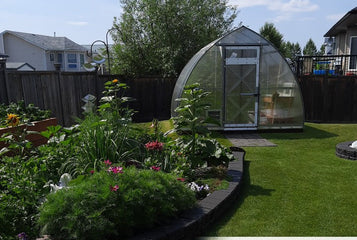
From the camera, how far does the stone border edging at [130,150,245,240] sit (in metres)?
2.70

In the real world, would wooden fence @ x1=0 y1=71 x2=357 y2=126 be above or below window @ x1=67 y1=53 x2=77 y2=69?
below

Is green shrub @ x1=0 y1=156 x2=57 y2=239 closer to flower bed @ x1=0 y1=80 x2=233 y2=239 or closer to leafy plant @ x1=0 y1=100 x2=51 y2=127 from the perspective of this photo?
flower bed @ x1=0 y1=80 x2=233 y2=239

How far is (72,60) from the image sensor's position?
37031 millimetres

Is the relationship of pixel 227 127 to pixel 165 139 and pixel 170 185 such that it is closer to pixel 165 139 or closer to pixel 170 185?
pixel 165 139

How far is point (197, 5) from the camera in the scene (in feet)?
48.4

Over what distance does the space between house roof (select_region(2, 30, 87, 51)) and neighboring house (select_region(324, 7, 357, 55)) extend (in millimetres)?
27458

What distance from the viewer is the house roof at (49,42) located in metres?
32.8

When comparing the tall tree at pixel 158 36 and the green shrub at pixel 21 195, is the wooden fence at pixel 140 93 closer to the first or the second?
the tall tree at pixel 158 36

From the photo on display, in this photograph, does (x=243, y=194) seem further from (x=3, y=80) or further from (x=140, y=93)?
(x=140, y=93)

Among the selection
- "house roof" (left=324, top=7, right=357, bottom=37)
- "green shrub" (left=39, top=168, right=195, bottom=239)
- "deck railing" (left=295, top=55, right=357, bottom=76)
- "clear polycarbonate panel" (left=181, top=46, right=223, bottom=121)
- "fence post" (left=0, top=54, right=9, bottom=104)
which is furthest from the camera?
"house roof" (left=324, top=7, right=357, bottom=37)

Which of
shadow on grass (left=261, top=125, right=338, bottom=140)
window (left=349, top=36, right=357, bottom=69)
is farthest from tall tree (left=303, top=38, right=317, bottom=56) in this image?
shadow on grass (left=261, top=125, right=338, bottom=140)

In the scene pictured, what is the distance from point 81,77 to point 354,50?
13.7m

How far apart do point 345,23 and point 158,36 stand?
9.56 m

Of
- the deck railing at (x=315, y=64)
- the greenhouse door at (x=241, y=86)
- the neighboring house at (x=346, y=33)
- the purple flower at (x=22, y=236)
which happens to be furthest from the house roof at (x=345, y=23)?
the purple flower at (x=22, y=236)
